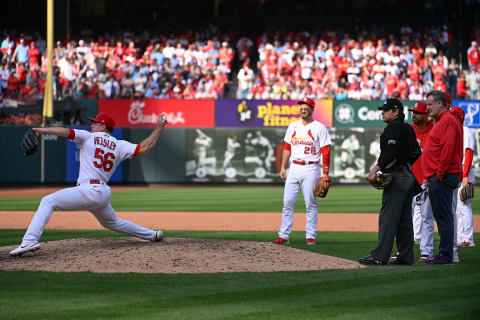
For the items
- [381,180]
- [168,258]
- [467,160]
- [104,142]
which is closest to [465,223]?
[467,160]

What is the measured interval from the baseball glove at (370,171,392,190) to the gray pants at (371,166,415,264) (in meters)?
0.08

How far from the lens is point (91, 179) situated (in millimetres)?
9453

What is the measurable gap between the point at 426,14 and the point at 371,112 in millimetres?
6334

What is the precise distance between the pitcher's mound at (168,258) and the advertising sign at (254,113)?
1860 centimetres

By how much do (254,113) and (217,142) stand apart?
165 centimetres

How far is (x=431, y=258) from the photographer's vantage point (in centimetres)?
984

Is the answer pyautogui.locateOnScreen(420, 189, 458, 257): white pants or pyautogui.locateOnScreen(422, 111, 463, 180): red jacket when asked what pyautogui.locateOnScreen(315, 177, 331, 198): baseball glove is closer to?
pyautogui.locateOnScreen(420, 189, 458, 257): white pants

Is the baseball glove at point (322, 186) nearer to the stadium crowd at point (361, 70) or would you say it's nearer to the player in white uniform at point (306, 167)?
the player in white uniform at point (306, 167)

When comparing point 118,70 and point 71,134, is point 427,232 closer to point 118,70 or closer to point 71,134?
point 71,134

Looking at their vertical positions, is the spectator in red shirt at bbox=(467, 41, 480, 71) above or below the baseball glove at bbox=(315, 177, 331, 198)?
above

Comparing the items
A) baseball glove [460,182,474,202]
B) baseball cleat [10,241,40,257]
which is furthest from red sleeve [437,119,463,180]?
baseball cleat [10,241,40,257]

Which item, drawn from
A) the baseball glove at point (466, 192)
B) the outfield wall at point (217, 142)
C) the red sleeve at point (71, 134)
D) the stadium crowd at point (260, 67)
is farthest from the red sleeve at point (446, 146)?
the stadium crowd at point (260, 67)

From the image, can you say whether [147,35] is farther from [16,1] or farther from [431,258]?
[431,258]

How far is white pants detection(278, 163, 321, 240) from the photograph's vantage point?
11.5 meters
